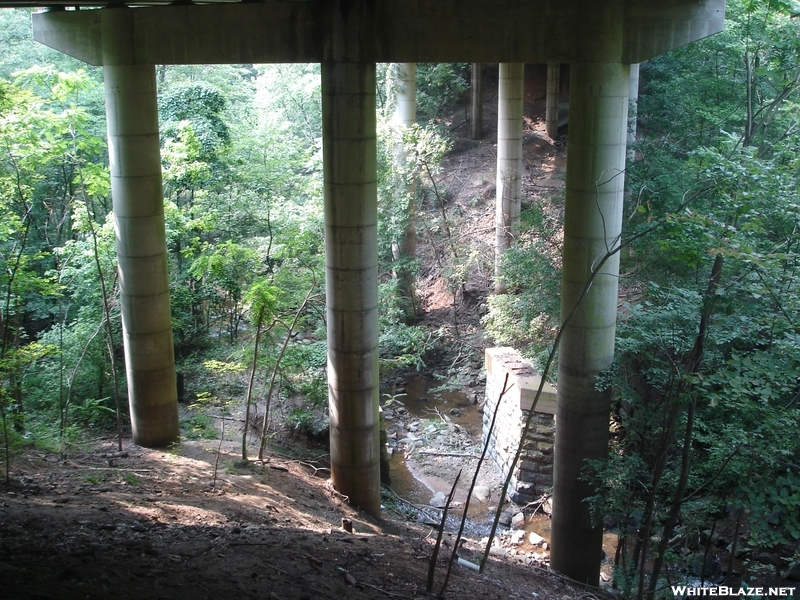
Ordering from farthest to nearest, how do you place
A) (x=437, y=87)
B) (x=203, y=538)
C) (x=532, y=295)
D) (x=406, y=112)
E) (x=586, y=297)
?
(x=437, y=87) < (x=406, y=112) < (x=532, y=295) < (x=586, y=297) < (x=203, y=538)

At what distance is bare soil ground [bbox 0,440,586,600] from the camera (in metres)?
7.11

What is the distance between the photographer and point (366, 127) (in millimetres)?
12281

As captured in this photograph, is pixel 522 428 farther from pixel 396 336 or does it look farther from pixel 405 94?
pixel 405 94

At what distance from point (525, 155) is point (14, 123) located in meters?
19.3

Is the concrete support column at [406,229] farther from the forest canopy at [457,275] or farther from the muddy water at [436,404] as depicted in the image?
the muddy water at [436,404]

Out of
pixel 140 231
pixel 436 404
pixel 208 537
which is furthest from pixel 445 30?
pixel 436 404

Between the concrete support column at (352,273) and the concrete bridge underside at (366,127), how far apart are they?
24mm

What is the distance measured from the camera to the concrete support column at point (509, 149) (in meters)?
23.2

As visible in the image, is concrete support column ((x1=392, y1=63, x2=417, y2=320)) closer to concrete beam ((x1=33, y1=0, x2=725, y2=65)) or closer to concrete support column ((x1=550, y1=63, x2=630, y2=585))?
concrete beam ((x1=33, y1=0, x2=725, y2=65))

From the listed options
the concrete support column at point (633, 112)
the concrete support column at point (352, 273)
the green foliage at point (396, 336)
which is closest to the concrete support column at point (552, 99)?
the concrete support column at point (633, 112)

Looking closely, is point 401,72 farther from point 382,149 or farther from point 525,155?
point 525,155

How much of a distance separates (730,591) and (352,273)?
7318 mm

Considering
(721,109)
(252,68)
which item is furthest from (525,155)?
(252,68)

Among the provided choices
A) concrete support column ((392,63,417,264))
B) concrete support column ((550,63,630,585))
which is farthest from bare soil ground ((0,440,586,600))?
concrete support column ((392,63,417,264))
